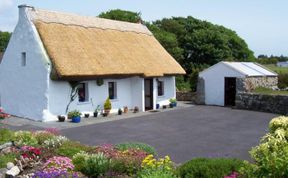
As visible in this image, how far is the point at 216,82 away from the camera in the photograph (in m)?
29.5

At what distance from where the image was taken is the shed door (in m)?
28.9

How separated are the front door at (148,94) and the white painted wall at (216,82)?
5047 millimetres

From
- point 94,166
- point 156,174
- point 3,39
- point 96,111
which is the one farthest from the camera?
point 3,39

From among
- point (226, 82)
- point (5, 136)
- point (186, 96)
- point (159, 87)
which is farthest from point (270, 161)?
point (186, 96)

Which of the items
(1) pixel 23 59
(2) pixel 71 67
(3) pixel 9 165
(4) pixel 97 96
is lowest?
(3) pixel 9 165

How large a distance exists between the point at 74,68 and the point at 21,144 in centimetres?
952

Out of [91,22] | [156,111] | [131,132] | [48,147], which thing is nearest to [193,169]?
[48,147]

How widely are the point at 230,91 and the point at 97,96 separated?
1112 cm

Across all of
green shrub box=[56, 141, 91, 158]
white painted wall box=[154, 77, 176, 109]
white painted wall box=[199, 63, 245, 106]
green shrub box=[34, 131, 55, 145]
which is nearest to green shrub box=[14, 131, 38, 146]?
green shrub box=[34, 131, 55, 145]

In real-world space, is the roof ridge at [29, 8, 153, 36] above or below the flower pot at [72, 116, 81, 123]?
above

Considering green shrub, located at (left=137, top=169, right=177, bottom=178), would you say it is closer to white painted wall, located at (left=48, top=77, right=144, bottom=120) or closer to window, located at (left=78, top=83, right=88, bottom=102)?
white painted wall, located at (left=48, top=77, right=144, bottom=120)

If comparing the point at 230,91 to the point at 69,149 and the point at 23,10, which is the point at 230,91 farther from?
the point at 69,149

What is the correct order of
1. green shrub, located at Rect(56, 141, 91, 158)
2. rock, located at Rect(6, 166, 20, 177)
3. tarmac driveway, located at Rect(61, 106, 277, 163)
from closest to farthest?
rock, located at Rect(6, 166, 20, 177)
green shrub, located at Rect(56, 141, 91, 158)
tarmac driveway, located at Rect(61, 106, 277, 163)

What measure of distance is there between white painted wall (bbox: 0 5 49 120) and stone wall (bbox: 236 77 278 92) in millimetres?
14457
